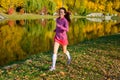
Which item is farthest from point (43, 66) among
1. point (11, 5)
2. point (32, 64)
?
point (11, 5)

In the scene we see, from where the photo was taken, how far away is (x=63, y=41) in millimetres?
15117

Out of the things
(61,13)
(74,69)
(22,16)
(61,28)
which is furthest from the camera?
(22,16)

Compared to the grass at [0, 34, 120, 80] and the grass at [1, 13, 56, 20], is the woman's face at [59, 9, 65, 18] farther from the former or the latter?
the grass at [1, 13, 56, 20]

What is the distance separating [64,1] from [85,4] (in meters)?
9.83

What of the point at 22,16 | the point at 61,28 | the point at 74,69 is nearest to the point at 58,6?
the point at 22,16

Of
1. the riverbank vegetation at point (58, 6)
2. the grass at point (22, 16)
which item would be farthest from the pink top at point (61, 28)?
the riverbank vegetation at point (58, 6)

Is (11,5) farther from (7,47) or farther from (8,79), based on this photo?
(8,79)

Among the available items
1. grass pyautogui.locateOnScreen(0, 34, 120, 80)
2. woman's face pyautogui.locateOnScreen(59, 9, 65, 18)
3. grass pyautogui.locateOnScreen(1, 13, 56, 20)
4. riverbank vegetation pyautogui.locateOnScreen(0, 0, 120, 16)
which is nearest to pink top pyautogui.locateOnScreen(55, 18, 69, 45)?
woman's face pyautogui.locateOnScreen(59, 9, 65, 18)

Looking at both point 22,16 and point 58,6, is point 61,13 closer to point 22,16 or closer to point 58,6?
point 22,16

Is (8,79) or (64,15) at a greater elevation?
(64,15)

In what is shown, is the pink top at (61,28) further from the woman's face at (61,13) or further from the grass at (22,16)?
the grass at (22,16)

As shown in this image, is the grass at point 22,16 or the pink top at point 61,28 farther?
the grass at point 22,16

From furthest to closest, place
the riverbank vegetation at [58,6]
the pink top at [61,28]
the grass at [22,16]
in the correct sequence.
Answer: the riverbank vegetation at [58,6] → the grass at [22,16] → the pink top at [61,28]

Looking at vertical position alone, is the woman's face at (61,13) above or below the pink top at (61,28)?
above
